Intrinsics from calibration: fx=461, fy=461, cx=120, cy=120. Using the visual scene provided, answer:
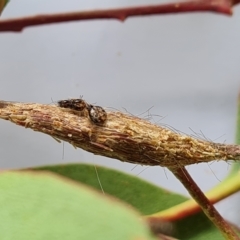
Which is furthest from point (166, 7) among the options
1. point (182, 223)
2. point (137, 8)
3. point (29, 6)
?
point (182, 223)

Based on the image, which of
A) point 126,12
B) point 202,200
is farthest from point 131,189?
point 126,12

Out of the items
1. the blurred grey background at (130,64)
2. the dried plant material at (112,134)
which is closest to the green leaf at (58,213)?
the dried plant material at (112,134)

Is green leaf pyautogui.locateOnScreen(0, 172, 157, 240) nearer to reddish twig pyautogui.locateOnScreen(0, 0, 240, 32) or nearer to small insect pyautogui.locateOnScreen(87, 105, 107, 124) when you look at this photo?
small insect pyautogui.locateOnScreen(87, 105, 107, 124)

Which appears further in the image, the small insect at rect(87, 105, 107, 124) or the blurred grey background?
the blurred grey background

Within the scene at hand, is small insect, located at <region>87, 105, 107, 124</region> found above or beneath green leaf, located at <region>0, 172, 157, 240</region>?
above

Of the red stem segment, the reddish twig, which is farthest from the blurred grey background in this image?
the red stem segment

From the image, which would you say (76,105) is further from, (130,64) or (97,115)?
(130,64)

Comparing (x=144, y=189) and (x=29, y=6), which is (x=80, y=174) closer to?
(x=144, y=189)
